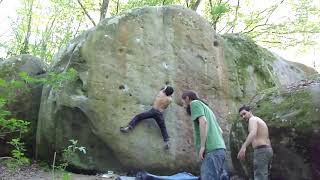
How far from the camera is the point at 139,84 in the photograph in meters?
9.59

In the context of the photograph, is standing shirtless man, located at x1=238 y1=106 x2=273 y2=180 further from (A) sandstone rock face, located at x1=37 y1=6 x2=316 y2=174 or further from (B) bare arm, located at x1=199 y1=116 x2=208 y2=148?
(A) sandstone rock face, located at x1=37 y1=6 x2=316 y2=174

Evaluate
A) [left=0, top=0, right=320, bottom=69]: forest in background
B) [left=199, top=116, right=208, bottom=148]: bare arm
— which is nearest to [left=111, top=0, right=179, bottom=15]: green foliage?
[left=0, top=0, right=320, bottom=69]: forest in background

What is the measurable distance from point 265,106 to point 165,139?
8.25ft

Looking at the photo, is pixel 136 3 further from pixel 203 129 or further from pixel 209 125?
pixel 203 129

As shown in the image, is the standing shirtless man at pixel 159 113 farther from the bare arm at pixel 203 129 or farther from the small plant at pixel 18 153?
the small plant at pixel 18 153

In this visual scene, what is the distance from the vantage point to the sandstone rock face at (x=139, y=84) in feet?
30.0

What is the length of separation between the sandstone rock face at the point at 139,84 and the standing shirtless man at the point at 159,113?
146 millimetres

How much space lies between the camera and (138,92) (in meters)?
9.52

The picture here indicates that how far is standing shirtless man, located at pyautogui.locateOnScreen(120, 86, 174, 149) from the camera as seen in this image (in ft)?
29.9

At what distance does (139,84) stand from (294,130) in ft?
12.8

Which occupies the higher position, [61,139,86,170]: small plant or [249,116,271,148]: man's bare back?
[249,116,271,148]: man's bare back

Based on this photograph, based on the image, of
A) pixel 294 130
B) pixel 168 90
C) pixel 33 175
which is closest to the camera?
pixel 294 130

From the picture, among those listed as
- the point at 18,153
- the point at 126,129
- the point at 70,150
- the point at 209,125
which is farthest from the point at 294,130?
the point at 18,153

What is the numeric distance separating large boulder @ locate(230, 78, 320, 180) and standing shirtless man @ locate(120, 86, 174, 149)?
211 centimetres
